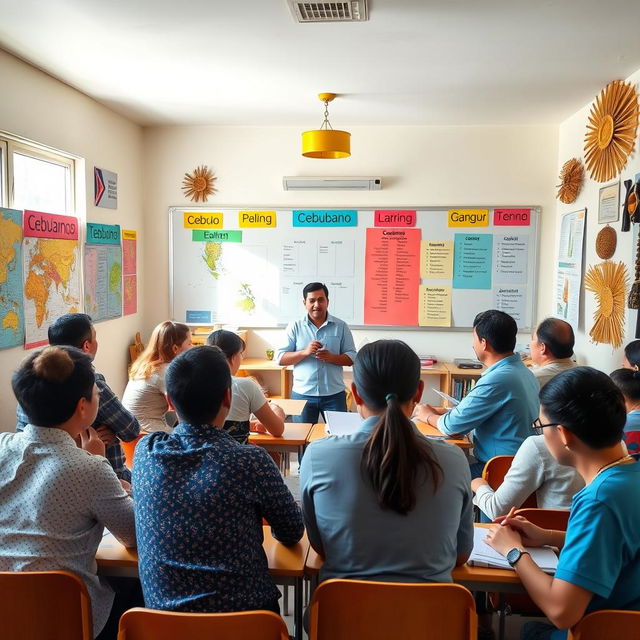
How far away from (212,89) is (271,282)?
1.88 metres

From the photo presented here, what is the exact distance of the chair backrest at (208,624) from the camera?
4.25 ft

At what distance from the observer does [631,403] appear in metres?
2.32

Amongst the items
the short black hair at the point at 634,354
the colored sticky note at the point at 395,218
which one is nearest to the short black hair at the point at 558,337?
the short black hair at the point at 634,354

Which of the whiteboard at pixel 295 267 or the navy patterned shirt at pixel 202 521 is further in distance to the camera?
the whiteboard at pixel 295 267

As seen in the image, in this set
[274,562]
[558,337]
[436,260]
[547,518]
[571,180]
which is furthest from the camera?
[436,260]

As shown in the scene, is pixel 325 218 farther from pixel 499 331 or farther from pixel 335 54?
pixel 499 331

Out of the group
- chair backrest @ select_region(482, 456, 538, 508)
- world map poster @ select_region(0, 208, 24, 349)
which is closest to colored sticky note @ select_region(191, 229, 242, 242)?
world map poster @ select_region(0, 208, 24, 349)

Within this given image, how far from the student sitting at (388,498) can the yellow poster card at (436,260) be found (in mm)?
3998

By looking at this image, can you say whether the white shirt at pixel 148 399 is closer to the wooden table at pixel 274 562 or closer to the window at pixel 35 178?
the wooden table at pixel 274 562

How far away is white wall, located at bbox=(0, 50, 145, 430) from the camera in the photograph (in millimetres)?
3439

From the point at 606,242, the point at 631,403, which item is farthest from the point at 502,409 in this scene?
the point at 606,242

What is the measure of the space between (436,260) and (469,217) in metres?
0.48

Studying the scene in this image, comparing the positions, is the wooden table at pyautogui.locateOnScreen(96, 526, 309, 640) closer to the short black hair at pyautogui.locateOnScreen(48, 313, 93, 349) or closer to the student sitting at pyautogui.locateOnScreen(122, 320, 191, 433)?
the short black hair at pyautogui.locateOnScreen(48, 313, 93, 349)

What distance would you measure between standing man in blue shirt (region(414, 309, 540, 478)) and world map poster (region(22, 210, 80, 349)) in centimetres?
256
